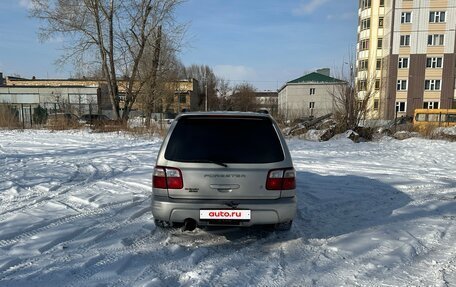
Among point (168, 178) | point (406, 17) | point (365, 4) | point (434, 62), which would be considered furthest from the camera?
point (365, 4)

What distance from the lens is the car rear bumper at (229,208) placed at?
416cm

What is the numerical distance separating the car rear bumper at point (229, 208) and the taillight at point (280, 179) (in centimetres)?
17

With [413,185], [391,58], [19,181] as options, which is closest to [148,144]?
[19,181]

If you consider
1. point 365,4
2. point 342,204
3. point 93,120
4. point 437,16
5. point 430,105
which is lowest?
point 342,204

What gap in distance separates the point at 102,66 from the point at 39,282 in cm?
2570

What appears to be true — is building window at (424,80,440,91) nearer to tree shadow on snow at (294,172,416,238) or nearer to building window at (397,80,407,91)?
building window at (397,80,407,91)

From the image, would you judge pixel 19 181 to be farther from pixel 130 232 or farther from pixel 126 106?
pixel 126 106

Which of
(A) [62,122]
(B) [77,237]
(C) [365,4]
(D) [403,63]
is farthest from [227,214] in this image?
(C) [365,4]

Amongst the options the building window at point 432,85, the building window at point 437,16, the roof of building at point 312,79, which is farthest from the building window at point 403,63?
the roof of building at point 312,79

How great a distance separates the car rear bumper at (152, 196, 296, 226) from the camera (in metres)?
4.16

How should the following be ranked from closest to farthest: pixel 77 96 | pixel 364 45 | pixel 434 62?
1. pixel 77 96
2. pixel 434 62
3. pixel 364 45

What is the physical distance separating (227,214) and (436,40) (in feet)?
191

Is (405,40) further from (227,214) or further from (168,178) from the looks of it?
(168,178)

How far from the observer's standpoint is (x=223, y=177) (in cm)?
414
